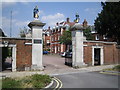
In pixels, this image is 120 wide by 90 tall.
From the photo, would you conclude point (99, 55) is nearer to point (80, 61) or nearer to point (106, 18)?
point (80, 61)

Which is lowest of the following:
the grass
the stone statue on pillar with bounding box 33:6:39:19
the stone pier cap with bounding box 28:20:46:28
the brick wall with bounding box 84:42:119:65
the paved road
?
the paved road

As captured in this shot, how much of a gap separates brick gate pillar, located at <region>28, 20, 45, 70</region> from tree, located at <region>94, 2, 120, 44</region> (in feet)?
38.0

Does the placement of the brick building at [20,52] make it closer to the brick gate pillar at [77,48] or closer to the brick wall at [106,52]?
the brick gate pillar at [77,48]

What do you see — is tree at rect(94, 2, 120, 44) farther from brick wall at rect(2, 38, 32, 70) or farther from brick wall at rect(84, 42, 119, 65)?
brick wall at rect(2, 38, 32, 70)

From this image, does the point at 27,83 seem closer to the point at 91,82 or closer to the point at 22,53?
the point at 91,82

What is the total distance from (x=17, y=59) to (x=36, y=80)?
621cm

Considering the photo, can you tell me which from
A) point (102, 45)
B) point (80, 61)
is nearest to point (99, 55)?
point (102, 45)

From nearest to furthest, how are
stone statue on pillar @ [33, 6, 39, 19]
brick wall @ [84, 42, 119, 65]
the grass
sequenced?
the grass < stone statue on pillar @ [33, 6, 39, 19] < brick wall @ [84, 42, 119, 65]

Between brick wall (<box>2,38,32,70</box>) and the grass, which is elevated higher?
brick wall (<box>2,38,32,70</box>)

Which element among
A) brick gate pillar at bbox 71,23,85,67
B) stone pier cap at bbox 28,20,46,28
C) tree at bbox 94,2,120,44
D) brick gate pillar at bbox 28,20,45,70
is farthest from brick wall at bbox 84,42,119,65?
stone pier cap at bbox 28,20,46,28

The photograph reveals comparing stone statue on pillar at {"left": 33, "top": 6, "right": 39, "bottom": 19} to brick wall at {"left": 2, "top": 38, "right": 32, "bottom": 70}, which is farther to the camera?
stone statue on pillar at {"left": 33, "top": 6, "right": 39, "bottom": 19}

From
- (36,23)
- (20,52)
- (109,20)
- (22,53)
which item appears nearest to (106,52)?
(109,20)

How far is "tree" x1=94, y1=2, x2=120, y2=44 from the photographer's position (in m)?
21.8

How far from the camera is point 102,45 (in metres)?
19.7
